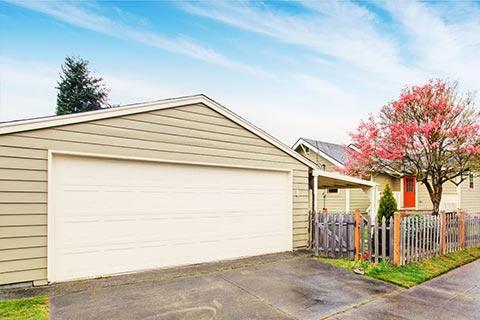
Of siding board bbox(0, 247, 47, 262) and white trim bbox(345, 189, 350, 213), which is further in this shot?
white trim bbox(345, 189, 350, 213)

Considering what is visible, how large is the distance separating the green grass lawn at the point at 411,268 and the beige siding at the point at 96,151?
205 centimetres

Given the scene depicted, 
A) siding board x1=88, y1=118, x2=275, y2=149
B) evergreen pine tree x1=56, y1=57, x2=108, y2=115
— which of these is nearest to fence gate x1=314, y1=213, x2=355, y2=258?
siding board x1=88, y1=118, x2=275, y2=149

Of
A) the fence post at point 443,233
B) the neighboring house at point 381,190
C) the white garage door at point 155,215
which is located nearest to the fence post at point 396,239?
the fence post at point 443,233

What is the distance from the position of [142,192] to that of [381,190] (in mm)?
14744

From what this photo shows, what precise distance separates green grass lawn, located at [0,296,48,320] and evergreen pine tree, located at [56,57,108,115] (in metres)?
28.4

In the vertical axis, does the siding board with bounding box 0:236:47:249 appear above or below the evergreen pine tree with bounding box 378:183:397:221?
below

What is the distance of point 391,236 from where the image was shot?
607 centimetres

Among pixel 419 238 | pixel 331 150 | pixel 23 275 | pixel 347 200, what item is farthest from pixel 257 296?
pixel 331 150

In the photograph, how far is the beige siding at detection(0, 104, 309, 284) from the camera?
4.57 m

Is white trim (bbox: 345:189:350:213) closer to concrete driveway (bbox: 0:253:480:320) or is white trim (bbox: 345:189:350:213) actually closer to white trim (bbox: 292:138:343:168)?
white trim (bbox: 292:138:343:168)

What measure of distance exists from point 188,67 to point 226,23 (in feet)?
9.35

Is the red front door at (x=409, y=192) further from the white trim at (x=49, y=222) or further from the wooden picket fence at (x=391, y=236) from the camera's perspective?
the white trim at (x=49, y=222)

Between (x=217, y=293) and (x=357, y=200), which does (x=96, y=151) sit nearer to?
(x=217, y=293)

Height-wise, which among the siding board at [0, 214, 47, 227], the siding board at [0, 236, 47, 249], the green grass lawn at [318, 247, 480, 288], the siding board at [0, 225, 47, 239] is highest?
the siding board at [0, 214, 47, 227]
